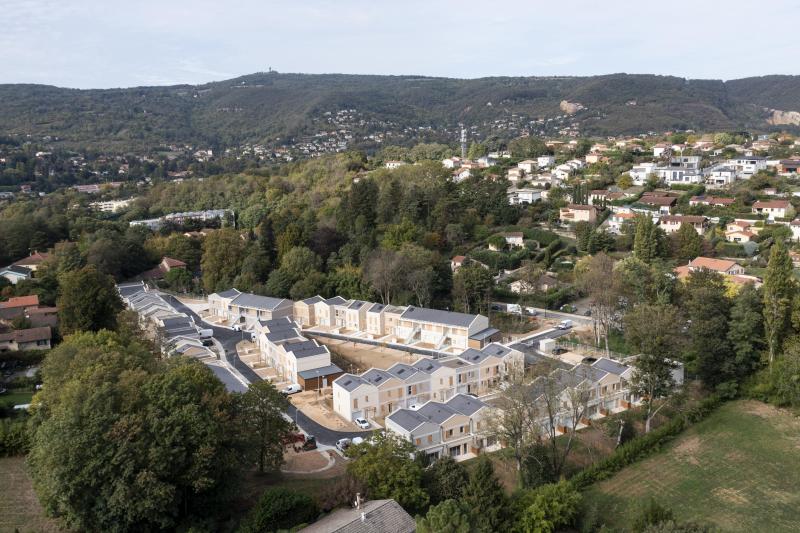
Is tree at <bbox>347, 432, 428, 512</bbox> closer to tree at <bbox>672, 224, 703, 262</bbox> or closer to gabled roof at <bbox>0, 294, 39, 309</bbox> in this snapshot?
tree at <bbox>672, 224, 703, 262</bbox>

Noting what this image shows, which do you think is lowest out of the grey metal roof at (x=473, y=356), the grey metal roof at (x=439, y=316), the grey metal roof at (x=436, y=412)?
the grey metal roof at (x=473, y=356)

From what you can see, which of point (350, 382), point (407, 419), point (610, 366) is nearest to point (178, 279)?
point (350, 382)

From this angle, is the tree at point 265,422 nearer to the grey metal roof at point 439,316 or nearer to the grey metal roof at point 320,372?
the grey metal roof at point 320,372

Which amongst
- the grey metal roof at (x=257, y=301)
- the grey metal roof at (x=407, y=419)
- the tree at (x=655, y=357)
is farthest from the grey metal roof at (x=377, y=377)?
the grey metal roof at (x=257, y=301)

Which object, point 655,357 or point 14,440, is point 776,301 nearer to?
point 655,357

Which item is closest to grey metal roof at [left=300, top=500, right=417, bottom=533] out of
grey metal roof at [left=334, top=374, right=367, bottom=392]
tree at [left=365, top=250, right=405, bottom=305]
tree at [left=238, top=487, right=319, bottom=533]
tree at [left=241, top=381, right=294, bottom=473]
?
tree at [left=238, top=487, right=319, bottom=533]

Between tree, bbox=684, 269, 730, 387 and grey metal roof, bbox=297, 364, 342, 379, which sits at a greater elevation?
tree, bbox=684, 269, 730, 387
